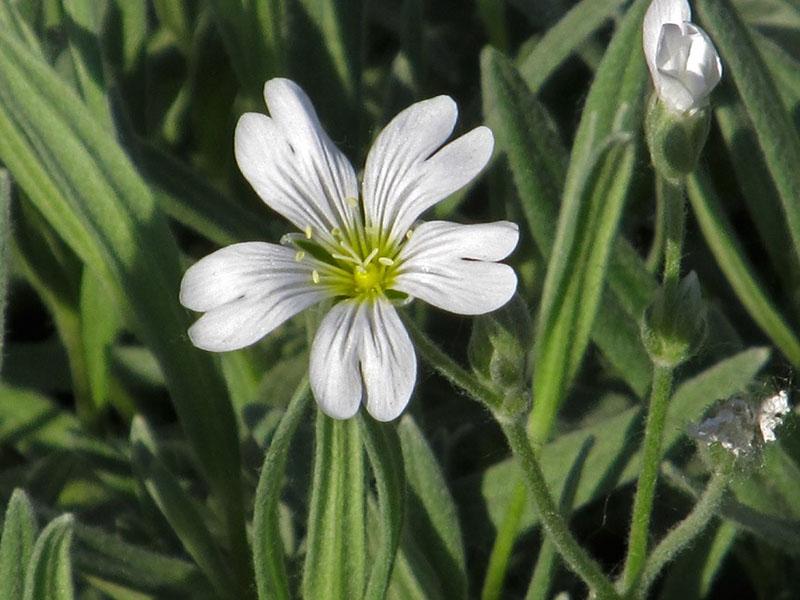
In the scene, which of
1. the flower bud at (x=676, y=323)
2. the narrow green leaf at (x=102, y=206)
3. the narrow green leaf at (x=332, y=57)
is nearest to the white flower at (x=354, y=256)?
the flower bud at (x=676, y=323)

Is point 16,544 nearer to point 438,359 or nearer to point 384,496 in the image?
point 384,496

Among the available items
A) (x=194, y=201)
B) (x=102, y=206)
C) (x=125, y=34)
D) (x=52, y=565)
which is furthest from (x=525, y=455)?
(x=125, y=34)

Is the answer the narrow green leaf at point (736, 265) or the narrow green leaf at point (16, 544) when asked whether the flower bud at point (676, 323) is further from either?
the narrow green leaf at point (16, 544)

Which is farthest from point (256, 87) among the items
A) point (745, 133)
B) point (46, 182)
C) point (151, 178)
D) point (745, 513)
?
point (745, 513)

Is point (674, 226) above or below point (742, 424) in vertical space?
above

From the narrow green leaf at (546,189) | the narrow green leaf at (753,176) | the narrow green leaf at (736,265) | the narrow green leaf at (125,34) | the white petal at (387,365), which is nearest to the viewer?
the white petal at (387,365)

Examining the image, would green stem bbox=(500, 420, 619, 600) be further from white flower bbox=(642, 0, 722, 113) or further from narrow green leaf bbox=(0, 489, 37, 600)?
narrow green leaf bbox=(0, 489, 37, 600)

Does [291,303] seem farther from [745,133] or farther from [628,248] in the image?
[745,133]
